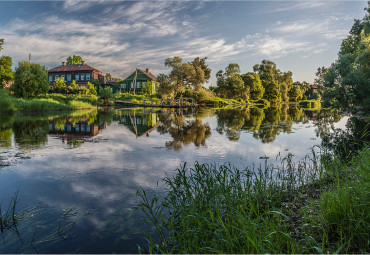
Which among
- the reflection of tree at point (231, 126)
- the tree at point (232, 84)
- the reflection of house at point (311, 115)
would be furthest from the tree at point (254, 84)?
the reflection of tree at point (231, 126)

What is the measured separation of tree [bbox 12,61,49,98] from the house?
30.1m

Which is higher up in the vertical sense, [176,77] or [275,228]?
[176,77]

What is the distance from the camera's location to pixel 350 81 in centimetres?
2066

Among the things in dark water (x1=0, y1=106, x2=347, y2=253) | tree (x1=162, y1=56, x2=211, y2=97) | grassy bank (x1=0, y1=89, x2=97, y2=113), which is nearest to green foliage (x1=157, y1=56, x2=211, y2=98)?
tree (x1=162, y1=56, x2=211, y2=97)

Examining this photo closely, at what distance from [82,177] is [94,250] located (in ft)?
11.6

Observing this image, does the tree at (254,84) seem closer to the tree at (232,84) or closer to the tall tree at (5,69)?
the tree at (232,84)

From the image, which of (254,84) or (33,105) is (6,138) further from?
(254,84)

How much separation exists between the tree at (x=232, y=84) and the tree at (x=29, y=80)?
50.2 metres

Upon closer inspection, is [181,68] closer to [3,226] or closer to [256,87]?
[256,87]

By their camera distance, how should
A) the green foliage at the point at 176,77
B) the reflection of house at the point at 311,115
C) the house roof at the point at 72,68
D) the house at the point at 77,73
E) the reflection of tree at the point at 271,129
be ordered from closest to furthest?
the reflection of tree at the point at 271,129 → the reflection of house at the point at 311,115 → the green foliage at the point at 176,77 → the house at the point at 77,73 → the house roof at the point at 72,68

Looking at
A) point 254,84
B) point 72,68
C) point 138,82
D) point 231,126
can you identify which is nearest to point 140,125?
point 231,126

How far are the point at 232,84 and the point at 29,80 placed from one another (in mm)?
52484

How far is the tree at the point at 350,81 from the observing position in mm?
20453

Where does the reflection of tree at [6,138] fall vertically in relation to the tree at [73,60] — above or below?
below
